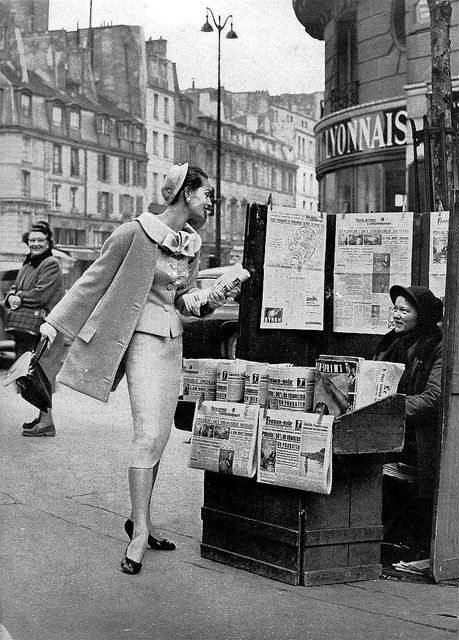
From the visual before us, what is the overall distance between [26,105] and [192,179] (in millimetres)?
4880

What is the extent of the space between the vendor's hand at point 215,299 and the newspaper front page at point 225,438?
0.45m

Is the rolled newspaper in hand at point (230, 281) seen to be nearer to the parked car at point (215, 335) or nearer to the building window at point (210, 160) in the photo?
the building window at point (210, 160)

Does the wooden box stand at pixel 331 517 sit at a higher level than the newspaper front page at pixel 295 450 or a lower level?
lower

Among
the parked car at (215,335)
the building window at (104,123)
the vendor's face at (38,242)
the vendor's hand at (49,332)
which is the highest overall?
the building window at (104,123)

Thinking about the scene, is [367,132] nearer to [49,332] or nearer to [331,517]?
[49,332]

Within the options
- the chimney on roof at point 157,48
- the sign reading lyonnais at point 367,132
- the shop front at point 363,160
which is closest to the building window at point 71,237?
the sign reading lyonnais at point 367,132

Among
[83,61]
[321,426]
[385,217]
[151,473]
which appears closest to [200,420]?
[151,473]

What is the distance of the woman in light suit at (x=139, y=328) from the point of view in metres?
4.98

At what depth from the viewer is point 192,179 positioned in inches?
205

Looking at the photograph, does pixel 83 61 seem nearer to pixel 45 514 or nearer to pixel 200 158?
pixel 200 158

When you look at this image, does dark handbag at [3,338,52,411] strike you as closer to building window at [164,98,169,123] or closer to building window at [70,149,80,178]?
building window at [164,98,169,123]

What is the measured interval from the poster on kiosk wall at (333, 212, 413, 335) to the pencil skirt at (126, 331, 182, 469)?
109 centimetres

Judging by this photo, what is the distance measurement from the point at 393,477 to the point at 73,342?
5.60 ft

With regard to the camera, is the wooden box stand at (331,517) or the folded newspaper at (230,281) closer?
the wooden box stand at (331,517)
